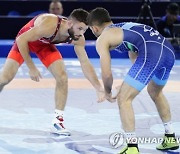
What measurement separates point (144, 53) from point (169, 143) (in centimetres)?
87

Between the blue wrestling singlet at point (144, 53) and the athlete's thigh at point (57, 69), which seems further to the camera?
the athlete's thigh at point (57, 69)

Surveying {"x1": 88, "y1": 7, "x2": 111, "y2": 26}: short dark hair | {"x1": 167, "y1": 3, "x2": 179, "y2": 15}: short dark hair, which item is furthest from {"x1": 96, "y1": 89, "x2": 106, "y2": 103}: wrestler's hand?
{"x1": 167, "y1": 3, "x2": 179, "y2": 15}: short dark hair

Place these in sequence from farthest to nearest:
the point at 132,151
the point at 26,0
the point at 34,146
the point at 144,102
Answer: the point at 26,0
the point at 144,102
the point at 34,146
the point at 132,151

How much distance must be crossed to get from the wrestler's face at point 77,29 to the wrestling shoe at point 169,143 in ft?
3.95

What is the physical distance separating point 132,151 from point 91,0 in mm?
7120

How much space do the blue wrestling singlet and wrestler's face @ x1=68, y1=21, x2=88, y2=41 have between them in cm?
49

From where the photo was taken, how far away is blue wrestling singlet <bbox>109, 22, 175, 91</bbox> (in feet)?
15.2

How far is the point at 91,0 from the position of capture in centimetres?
1139

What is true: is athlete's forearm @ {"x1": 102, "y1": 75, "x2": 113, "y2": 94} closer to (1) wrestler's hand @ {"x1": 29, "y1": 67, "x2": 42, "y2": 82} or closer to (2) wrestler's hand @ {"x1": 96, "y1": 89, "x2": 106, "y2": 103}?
(2) wrestler's hand @ {"x1": 96, "y1": 89, "x2": 106, "y2": 103}

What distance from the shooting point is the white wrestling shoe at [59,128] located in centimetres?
547

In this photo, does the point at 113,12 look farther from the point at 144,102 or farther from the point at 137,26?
the point at 137,26

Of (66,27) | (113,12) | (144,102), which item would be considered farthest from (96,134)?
(113,12)

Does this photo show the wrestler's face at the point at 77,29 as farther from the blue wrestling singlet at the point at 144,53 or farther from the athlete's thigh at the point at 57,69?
the blue wrestling singlet at the point at 144,53

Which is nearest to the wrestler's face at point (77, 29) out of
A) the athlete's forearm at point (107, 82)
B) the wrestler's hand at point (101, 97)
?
the wrestler's hand at point (101, 97)
